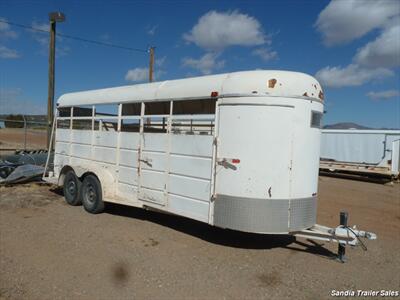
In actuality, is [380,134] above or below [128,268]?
above

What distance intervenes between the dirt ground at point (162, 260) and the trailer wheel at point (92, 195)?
0.60 ft

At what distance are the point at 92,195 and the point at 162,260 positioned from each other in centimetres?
314

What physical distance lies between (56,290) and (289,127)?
12.0 ft

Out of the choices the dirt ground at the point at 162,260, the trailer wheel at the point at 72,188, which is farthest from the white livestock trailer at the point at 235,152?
the trailer wheel at the point at 72,188

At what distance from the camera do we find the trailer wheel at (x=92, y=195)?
7.56m

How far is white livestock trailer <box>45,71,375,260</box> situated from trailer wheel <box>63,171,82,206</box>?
69.2 inches

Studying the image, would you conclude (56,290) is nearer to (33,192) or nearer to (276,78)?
(276,78)

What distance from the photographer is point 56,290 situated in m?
4.18

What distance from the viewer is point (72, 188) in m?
8.48

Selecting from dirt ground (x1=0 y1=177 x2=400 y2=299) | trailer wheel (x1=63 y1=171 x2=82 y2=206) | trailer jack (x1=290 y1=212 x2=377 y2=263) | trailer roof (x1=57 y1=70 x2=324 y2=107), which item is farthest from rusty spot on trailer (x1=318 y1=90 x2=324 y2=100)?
trailer wheel (x1=63 y1=171 x2=82 y2=206)

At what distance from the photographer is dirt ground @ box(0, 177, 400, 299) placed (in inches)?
171

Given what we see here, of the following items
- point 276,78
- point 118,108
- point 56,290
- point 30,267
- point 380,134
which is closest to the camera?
point 56,290

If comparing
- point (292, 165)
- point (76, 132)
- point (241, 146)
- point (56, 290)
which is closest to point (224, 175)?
point (241, 146)

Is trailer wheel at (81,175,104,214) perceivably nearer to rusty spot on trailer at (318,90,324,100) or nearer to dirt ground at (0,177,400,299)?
dirt ground at (0,177,400,299)
